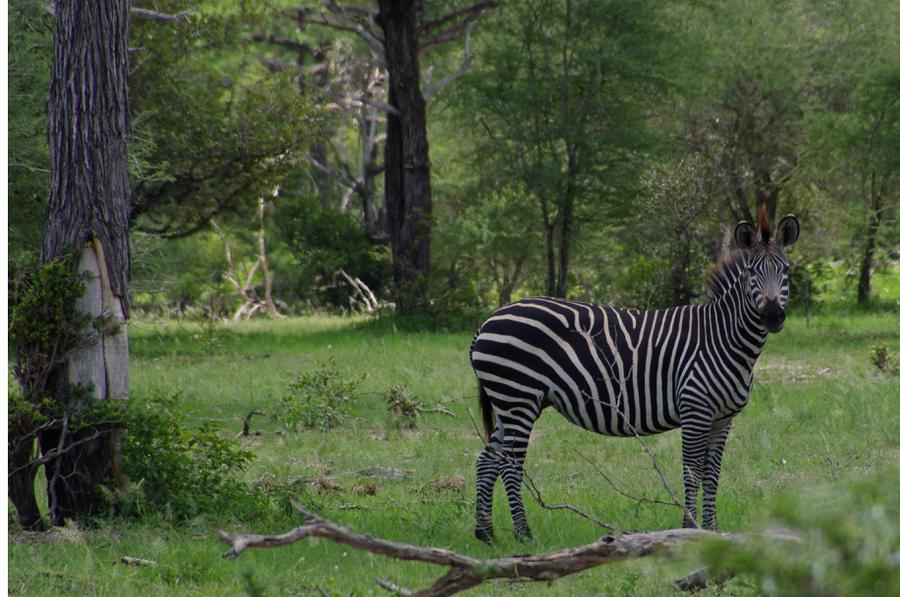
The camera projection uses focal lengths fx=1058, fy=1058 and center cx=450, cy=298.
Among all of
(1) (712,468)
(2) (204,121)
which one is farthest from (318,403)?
(2) (204,121)

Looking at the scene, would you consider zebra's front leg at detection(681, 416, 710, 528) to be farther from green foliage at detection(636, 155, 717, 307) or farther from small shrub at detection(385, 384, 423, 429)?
green foliage at detection(636, 155, 717, 307)

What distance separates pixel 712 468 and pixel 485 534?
1.73 meters

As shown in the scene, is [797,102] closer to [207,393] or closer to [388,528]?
[207,393]

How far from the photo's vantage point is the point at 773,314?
7273 mm

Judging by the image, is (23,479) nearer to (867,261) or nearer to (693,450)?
(693,450)

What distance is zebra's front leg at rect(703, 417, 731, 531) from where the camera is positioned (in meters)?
7.58

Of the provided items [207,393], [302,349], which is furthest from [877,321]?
[207,393]

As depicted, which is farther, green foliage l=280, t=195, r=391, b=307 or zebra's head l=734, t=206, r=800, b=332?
green foliage l=280, t=195, r=391, b=307

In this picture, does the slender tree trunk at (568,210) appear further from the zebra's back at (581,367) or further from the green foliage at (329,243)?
the zebra's back at (581,367)

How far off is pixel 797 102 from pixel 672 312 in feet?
60.1

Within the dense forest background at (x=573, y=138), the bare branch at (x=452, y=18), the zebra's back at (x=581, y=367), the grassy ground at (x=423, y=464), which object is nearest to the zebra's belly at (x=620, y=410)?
the zebra's back at (x=581, y=367)

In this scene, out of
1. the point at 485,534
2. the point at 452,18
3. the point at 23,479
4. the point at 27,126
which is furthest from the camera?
the point at 452,18

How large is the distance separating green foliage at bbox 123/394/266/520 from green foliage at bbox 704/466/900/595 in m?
6.39

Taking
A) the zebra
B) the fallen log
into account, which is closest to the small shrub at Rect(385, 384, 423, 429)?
the zebra
